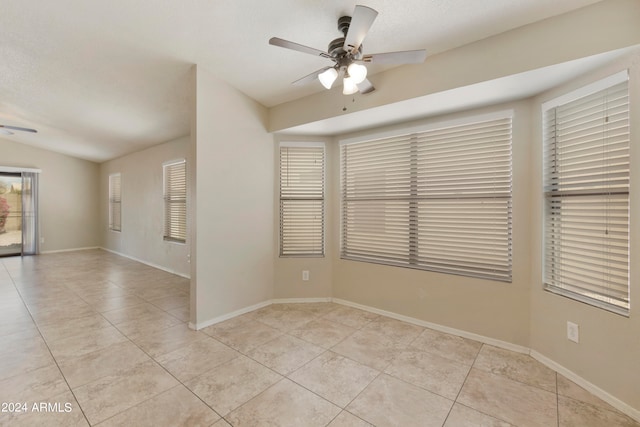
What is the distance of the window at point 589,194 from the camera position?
188 cm

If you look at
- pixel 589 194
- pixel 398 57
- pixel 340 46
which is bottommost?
pixel 589 194

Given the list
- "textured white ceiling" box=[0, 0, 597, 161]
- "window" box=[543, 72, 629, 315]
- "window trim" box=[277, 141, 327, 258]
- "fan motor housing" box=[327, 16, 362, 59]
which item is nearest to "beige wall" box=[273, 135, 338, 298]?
"window trim" box=[277, 141, 327, 258]

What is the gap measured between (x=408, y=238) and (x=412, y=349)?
120cm

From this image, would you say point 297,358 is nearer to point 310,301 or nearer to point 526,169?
point 310,301

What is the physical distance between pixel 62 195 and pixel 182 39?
8013mm

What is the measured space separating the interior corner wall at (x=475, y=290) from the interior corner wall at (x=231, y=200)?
1.33 metres

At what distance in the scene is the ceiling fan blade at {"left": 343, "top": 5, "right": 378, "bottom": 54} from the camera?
1497mm

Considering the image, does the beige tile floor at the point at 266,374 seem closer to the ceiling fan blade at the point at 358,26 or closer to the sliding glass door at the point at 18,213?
the ceiling fan blade at the point at 358,26

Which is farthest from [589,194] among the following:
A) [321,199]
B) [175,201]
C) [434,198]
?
[175,201]

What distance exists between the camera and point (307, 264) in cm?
382

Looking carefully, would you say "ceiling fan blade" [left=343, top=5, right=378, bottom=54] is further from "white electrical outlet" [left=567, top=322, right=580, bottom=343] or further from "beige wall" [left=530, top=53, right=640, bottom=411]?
"white electrical outlet" [left=567, top=322, right=580, bottom=343]

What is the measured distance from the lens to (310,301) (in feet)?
12.5

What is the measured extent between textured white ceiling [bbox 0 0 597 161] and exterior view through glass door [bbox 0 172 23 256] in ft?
13.7

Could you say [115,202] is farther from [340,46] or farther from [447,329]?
[447,329]
